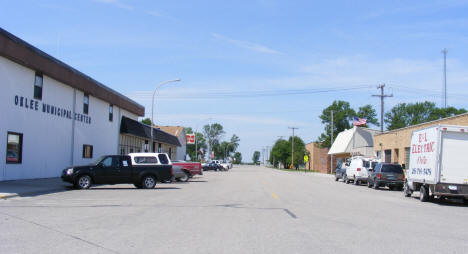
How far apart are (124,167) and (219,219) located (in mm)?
12360

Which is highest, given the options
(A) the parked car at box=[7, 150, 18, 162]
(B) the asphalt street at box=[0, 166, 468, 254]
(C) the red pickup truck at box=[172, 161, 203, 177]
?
(A) the parked car at box=[7, 150, 18, 162]

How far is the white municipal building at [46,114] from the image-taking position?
75.6ft

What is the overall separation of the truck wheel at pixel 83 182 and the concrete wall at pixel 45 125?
387 centimetres

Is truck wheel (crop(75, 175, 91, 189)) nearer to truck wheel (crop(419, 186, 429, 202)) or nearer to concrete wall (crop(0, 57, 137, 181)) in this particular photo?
concrete wall (crop(0, 57, 137, 181))

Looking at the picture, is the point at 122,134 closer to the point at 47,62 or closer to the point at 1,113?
the point at 47,62

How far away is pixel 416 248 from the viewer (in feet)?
28.1

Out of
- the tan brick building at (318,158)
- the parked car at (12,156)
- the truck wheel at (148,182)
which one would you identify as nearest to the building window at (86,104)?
the parked car at (12,156)

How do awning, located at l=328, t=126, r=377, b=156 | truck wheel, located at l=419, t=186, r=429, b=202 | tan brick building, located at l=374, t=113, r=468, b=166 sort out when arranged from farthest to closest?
awning, located at l=328, t=126, r=377, b=156 < tan brick building, located at l=374, t=113, r=468, b=166 < truck wheel, located at l=419, t=186, r=429, b=202

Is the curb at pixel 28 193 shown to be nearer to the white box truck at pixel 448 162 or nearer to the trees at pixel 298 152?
the white box truck at pixel 448 162

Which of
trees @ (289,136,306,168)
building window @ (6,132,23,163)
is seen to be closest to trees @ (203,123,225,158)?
trees @ (289,136,306,168)

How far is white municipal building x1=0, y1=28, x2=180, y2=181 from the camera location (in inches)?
907

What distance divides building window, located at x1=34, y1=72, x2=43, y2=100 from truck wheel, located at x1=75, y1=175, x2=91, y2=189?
6.75 meters

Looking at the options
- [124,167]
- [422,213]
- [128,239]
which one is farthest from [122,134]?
[128,239]

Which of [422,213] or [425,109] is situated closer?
[422,213]
